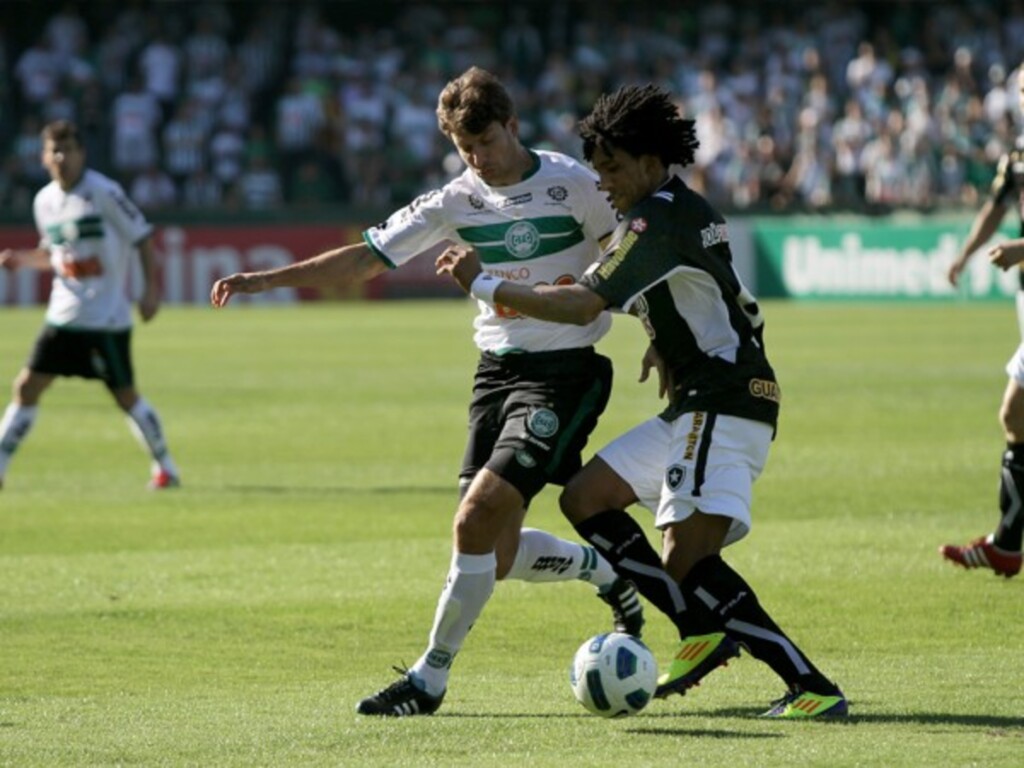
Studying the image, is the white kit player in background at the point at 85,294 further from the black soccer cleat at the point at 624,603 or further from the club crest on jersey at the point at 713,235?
the club crest on jersey at the point at 713,235

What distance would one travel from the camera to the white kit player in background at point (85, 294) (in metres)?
14.9

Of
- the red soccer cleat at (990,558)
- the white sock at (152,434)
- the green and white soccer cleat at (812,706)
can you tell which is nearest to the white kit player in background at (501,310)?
the green and white soccer cleat at (812,706)

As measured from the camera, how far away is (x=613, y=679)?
23.4 feet

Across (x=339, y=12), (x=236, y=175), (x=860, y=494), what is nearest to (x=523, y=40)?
(x=339, y=12)

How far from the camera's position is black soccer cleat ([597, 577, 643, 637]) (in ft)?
28.6

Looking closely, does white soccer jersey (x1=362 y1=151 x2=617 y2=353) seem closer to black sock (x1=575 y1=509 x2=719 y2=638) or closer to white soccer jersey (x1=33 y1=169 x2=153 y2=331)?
black sock (x1=575 y1=509 x2=719 y2=638)

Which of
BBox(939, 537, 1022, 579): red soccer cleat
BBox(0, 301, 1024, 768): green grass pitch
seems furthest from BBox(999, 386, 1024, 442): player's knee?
BBox(0, 301, 1024, 768): green grass pitch

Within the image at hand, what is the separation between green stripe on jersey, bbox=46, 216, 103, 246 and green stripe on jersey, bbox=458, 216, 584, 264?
299 inches

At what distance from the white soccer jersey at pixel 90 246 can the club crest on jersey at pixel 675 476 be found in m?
8.38

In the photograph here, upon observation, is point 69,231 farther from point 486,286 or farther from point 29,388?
point 486,286

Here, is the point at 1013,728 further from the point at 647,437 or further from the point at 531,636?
the point at 531,636

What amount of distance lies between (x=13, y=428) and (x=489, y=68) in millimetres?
→ 28546

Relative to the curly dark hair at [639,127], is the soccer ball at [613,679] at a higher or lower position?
lower

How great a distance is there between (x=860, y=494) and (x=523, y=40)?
1199 inches
